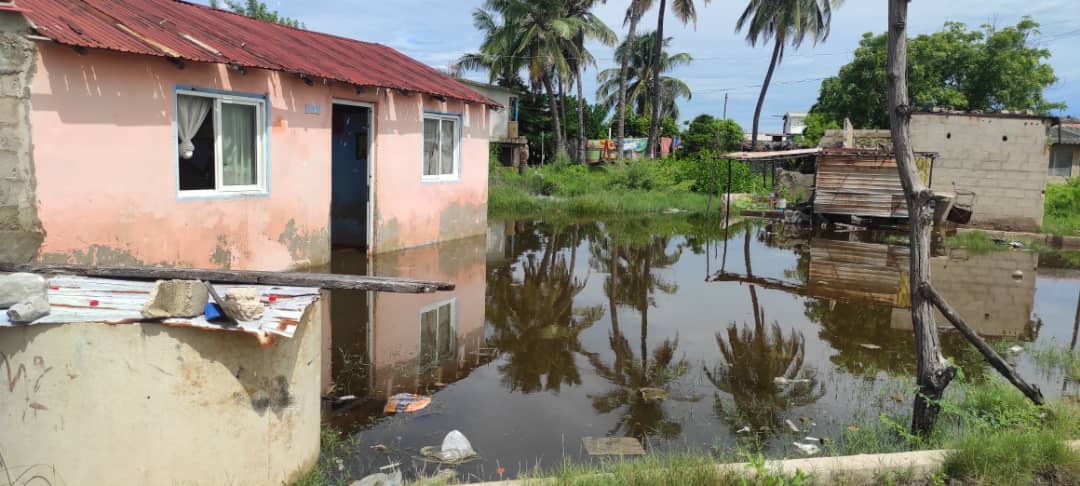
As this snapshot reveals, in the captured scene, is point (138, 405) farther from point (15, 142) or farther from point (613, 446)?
point (15, 142)

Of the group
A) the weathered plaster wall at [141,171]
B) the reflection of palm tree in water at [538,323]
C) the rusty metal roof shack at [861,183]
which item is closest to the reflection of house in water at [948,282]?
the rusty metal roof shack at [861,183]

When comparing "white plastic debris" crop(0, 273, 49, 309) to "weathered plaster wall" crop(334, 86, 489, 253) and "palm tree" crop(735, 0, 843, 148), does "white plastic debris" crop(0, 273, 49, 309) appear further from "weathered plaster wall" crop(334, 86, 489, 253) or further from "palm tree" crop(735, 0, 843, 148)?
"palm tree" crop(735, 0, 843, 148)

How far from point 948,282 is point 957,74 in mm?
27124

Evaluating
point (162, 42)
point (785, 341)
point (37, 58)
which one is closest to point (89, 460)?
point (37, 58)

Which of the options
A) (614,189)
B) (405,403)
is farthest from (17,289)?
(614,189)

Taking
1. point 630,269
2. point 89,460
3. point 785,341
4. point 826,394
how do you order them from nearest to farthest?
point 89,460 < point 826,394 < point 785,341 < point 630,269

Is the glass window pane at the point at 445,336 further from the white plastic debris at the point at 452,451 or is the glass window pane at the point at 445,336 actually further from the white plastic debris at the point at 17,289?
the white plastic debris at the point at 17,289

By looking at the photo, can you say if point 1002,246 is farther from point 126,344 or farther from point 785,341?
point 126,344

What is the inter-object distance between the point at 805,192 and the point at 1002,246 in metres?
8.34

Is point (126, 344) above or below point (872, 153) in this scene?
below

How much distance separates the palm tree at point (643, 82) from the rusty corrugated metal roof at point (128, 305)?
1509 inches

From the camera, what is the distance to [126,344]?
3609 millimetres

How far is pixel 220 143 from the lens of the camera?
9242 millimetres

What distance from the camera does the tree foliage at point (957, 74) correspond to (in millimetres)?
32781
